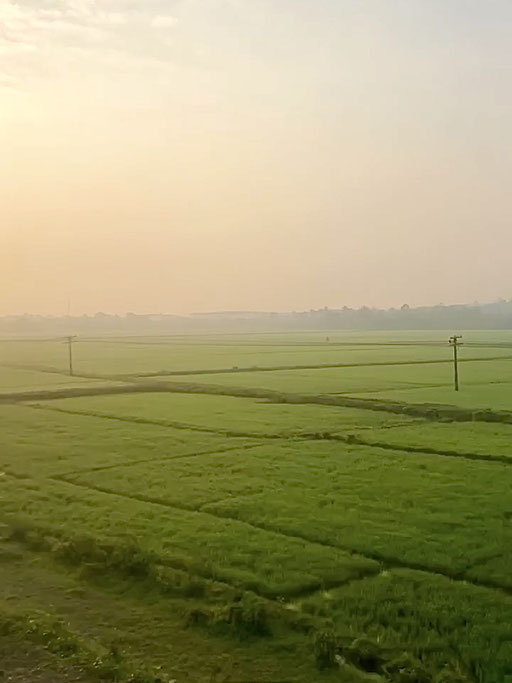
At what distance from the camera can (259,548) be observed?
12.4 m

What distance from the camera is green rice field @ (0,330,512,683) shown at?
343 inches

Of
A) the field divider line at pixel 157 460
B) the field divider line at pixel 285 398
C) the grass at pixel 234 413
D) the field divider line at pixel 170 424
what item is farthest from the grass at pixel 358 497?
the field divider line at pixel 285 398

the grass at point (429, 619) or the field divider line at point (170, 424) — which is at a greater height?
the field divider line at point (170, 424)

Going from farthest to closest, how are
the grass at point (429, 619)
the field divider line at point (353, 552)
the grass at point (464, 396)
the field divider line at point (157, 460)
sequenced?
the grass at point (464, 396)
the field divider line at point (157, 460)
the field divider line at point (353, 552)
the grass at point (429, 619)

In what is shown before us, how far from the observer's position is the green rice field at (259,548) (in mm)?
8719

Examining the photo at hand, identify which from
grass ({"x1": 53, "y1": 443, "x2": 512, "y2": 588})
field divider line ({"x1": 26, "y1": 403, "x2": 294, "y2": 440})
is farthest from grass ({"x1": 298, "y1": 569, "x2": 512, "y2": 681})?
field divider line ({"x1": 26, "y1": 403, "x2": 294, "y2": 440})

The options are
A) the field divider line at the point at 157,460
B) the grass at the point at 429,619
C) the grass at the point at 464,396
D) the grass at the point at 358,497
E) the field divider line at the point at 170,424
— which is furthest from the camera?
the grass at the point at 464,396

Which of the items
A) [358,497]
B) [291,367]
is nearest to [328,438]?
[358,497]

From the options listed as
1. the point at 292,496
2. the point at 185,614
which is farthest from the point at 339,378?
the point at 185,614

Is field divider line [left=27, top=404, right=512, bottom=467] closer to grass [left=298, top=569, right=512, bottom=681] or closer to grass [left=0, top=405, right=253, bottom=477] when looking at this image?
grass [left=0, top=405, right=253, bottom=477]

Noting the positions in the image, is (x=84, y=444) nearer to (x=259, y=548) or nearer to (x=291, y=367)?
(x=259, y=548)

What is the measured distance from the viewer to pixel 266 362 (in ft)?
198

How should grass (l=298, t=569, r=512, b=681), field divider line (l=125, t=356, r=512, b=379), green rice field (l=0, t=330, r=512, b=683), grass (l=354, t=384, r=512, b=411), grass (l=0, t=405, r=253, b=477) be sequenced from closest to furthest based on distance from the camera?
grass (l=298, t=569, r=512, b=681), green rice field (l=0, t=330, r=512, b=683), grass (l=0, t=405, r=253, b=477), grass (l=354, t=384, r=512, b=411), field divider line (l=125, t=356, r=512, b=379)

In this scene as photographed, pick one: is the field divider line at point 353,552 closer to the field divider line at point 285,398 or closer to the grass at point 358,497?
the grass at point 358,497
